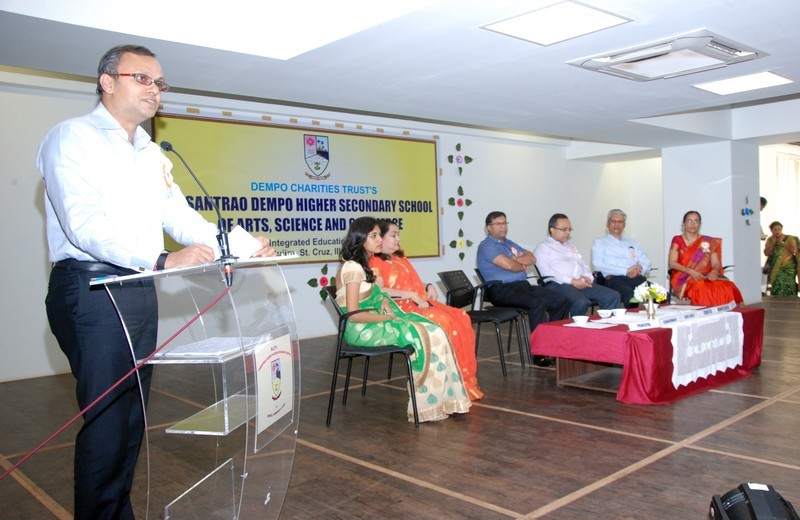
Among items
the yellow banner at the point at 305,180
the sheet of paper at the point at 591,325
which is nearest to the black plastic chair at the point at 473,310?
the sheet of paper at the point at 591,325

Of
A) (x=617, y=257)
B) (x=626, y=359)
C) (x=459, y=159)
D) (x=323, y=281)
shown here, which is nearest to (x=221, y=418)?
(x=626, y=359)

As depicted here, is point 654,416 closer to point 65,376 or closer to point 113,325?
point 113,325

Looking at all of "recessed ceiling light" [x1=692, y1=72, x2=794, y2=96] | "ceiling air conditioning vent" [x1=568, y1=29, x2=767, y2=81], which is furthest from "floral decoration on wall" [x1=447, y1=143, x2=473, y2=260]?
"ceiling air conditioning vent" [x1=568, y1=29, x2=767, y2=81]

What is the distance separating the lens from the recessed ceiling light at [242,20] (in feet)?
11.3

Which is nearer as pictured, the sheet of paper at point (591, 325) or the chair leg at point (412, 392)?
the chair leg at point (412, 392)

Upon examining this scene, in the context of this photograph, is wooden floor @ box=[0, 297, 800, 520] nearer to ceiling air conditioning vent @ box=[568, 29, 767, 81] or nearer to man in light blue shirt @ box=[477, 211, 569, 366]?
man in light blue shirt @ box=[477, 211, 569, 366]

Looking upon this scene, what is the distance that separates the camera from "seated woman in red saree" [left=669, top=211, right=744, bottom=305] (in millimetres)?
6105

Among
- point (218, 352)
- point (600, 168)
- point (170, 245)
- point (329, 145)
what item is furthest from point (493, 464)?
point (600, 168)

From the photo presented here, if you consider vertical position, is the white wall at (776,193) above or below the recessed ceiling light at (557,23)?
below

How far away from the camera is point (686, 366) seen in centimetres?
412

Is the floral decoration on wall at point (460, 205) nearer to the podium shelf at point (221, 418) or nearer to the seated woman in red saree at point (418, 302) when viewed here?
the seated woman in red saree at point (418, 302)

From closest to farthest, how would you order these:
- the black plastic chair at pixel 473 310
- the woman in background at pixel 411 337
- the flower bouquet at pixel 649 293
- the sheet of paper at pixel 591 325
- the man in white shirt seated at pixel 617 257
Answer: the woman in background at pixel 411 337
the sheet of paper at pixel 591 325
the flower bouquet at pixel 649 293
the black plastic chair at pixel 473 310
the man in white shirt seated at pixel 617 257

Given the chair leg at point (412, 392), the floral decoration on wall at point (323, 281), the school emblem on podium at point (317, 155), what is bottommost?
the chair leg at point (412, 392)

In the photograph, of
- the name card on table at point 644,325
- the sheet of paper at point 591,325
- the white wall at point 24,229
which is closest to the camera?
the name card on table at point 644,325
